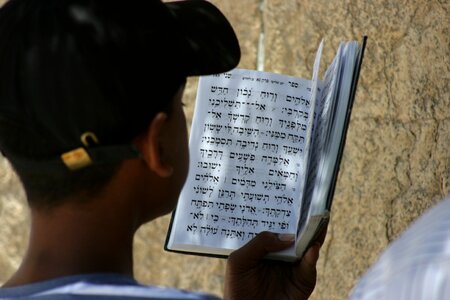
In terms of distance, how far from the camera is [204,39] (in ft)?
5.90

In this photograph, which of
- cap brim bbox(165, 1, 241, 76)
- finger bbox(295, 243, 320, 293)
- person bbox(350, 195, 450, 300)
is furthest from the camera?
Answer: finger bbox(295, 243, 320, 293)

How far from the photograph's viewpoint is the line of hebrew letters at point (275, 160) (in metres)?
2.21

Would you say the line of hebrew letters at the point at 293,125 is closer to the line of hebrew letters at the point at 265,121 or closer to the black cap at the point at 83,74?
the line of hebrew letters at the point at 265,121

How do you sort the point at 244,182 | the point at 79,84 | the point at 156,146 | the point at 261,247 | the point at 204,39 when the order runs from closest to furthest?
the point at 79,84
the point at 156,146
the point at 204,39
the point at 261,247
the point at 244,182

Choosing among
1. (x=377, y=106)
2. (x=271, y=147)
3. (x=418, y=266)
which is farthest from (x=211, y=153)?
(x=418, y=266)

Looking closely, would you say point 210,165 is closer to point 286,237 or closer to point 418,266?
point 286,237

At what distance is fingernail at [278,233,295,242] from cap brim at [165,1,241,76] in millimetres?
458

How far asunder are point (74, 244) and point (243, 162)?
2.26ft

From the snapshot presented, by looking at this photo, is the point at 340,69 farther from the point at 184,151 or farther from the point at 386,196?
the point at 386,196

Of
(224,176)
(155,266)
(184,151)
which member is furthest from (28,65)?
(155,266)

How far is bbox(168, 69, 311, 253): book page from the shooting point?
7.24 ft

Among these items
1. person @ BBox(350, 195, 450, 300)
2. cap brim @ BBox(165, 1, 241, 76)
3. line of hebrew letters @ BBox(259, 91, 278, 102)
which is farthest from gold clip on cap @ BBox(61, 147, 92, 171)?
line of hebrew letters @ BBox(259, 91, 278, 102)

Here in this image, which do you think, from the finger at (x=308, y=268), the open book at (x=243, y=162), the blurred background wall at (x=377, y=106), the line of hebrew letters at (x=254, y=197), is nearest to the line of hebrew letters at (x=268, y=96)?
the open book at (x=243, y=162)

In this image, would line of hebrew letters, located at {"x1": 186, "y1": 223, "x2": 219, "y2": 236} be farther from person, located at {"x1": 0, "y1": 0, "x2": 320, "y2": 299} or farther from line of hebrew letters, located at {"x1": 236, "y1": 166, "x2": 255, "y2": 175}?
person, located at {"x1": 0, "y1": 0, "x2": 320, "y2": 299}
